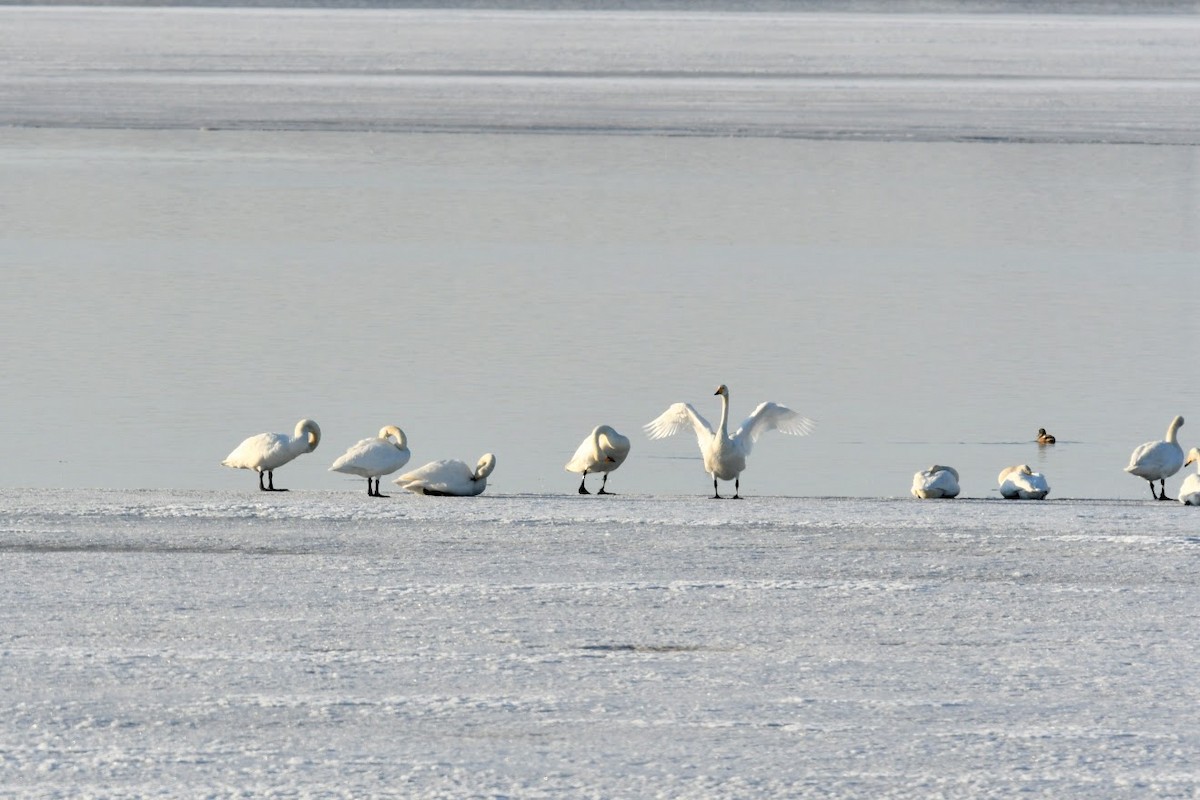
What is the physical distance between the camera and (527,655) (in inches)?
225

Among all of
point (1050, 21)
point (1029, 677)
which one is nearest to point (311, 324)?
point (1029, 677)

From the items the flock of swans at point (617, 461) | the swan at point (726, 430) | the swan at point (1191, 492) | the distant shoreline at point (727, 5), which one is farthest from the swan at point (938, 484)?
the distant shoreline at point (727, 5)

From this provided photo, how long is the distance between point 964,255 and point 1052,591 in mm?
12030

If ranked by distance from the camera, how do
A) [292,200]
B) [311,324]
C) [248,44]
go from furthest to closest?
1. [248,44]
2. [292,200]
3. [311,324]

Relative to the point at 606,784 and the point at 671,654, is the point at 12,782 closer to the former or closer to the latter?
the point at 606,784

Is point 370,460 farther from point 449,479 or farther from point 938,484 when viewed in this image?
point 938,484

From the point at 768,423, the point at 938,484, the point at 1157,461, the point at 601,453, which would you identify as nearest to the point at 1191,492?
the point at 1157,461

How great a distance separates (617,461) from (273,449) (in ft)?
4.83

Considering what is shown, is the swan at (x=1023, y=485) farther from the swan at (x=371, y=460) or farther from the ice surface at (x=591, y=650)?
the swan at (x=371, y=460)

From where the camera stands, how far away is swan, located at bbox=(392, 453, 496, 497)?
855 cm

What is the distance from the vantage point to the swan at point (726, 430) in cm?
902

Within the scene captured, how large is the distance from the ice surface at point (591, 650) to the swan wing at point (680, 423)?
1.22 m

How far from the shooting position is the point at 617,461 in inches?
362

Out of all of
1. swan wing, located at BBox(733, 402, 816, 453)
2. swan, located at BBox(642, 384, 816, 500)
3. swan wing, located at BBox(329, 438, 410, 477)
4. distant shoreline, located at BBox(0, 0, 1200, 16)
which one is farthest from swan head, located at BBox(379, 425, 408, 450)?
distant shoreline, located at BBox(0, 0, 1200, 16)
